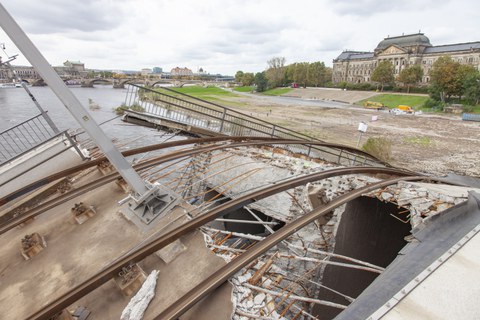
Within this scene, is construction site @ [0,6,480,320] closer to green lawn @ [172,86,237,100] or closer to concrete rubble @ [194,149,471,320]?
concrete rubble @ [194,149,471,320]

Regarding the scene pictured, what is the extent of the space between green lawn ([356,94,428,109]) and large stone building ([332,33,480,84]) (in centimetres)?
2395

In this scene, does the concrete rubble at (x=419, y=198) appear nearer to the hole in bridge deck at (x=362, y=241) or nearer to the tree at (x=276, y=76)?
the hole in bridge deck at (x=362, y=241)

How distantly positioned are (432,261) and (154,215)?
3.35m

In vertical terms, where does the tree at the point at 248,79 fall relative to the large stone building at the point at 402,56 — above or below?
below

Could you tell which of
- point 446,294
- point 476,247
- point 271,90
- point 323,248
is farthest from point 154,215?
Result: point 271,90

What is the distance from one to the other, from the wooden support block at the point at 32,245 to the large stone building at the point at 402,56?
290 feet

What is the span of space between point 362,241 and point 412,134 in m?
30.6

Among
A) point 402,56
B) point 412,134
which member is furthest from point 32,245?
point 402,56

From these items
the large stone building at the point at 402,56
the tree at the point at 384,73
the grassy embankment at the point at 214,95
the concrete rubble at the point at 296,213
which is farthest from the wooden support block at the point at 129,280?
the large stone building at the point at 402,56

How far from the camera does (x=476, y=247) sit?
136 inches

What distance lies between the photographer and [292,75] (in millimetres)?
99438

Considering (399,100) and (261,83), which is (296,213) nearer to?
(399,100)

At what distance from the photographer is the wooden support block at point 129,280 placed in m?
3.15

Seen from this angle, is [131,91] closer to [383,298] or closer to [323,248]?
[323,248]
